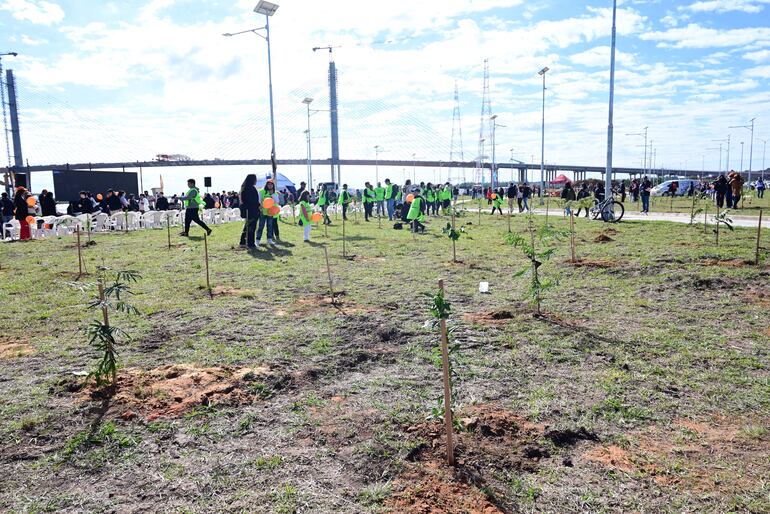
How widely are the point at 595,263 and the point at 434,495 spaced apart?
8.42 meters

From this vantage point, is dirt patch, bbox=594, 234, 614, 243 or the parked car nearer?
dirt patch, bbox=594, 234, 614, 243

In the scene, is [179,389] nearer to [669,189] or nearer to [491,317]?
[491,317]

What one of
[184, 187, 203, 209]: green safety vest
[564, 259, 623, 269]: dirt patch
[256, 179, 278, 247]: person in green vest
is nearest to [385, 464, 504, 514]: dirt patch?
[564, 259, 623, 269]: dirt patch

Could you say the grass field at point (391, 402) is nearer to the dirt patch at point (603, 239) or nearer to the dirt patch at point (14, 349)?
the dirt patch at point (14, 349)

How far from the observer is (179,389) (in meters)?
4.66

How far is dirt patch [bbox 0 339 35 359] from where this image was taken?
568 centimetres

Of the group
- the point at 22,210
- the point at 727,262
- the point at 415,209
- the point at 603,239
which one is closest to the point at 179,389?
the point at 727,262

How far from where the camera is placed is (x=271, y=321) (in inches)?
274

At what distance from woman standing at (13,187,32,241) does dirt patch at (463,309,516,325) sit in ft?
50.1

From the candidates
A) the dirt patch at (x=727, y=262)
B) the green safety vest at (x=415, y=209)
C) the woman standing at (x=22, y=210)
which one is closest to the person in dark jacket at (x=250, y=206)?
the green safety vest at (x=415, y=209)

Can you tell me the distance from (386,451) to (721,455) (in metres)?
2.11

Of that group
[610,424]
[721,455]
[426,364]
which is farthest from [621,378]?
[426,364]

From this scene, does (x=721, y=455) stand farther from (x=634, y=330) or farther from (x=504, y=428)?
(x=634, y=330)

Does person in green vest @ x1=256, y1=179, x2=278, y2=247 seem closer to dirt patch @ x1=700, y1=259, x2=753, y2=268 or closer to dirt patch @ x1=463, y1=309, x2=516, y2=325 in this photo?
dirt patch @ x1=463, y1=309, x2=516, y2=325
